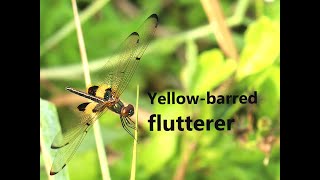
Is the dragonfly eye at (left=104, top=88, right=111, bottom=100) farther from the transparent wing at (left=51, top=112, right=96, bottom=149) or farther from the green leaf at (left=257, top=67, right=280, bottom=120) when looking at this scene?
the green leaf at (left=257, top=67, right=280, bottom=120)

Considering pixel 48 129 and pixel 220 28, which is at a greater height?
pixel 220 28

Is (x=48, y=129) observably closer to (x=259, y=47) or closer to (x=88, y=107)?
(x=88, y=107)

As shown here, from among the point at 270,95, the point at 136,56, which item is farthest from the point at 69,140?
the point at 270,95

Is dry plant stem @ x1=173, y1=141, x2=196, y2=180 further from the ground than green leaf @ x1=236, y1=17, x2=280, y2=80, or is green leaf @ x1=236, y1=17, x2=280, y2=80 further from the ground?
green leaf @ x1=236, y1=17, x2=280, y2=80

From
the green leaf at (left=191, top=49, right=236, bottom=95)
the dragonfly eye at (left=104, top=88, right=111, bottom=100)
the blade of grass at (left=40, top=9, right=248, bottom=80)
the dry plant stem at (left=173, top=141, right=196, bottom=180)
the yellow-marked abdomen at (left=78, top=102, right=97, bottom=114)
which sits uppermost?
the blade of grass at (left=40, top=9, right=248, bottom=80)

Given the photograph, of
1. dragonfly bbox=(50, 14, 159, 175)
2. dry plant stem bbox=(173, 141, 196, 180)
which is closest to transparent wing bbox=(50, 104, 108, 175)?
Result: dragonfly bbox=(50, 14, 159, 175)
